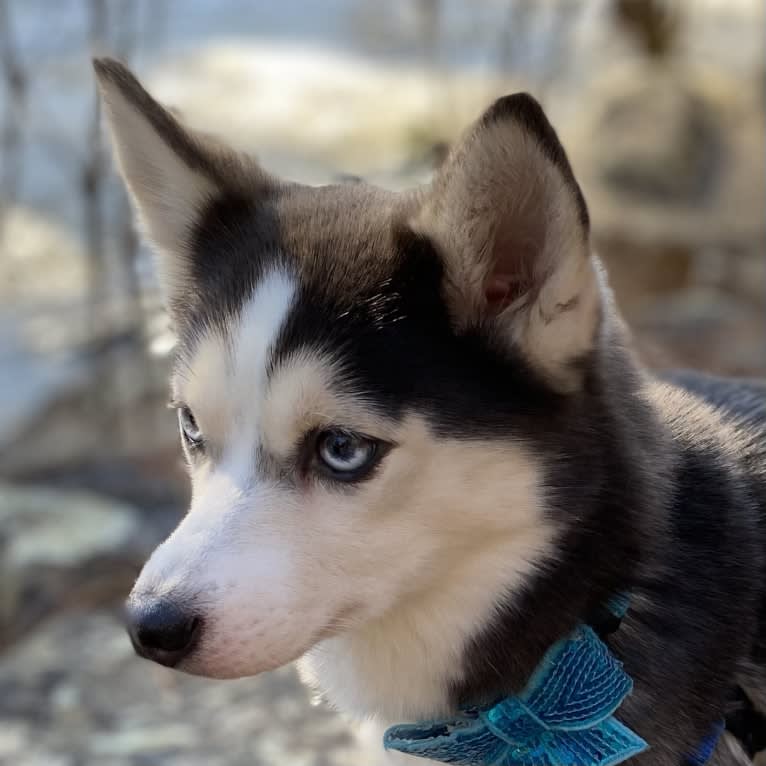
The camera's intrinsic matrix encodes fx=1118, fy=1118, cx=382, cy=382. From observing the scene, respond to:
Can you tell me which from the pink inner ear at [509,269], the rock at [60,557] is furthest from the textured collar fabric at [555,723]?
the rock at [60,557]

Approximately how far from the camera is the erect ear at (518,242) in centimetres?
149

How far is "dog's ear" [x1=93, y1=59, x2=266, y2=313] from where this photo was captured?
1.81 m

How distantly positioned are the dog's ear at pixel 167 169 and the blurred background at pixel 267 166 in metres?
0.37

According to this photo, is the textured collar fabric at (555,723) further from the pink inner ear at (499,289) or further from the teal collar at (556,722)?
the pink inner ear at (499,289)

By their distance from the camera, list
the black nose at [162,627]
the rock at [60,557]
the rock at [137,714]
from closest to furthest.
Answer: the black nose at [162,627] → the rock at [137,714] → the rock at [60,557]

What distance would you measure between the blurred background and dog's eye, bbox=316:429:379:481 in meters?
0.62

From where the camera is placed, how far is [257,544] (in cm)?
154

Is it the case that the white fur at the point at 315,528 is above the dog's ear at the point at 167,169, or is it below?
below

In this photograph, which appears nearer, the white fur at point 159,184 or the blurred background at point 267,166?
the white fur at point 159,184

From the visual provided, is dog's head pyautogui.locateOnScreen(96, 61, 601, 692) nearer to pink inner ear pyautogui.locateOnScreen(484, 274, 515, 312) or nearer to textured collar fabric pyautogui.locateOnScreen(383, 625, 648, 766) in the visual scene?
pink inner ear pyautogui.locateOnScreen(484, 274, 515, 312)

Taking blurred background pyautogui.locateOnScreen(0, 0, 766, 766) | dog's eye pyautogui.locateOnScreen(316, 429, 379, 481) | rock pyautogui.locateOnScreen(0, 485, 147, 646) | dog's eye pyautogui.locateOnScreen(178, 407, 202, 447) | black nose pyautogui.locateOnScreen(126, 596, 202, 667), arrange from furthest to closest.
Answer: rock pyautogui.locateOnScreen(0, 485, 147, 646) → blurred background pyautogui.locateOnScreen(0, 0, 766, 766) → dog's eye pyautogui.locateOnScreen(178, 407, 202, 447) → dog's eye pyautogui.locateOnScreen(316, 429, 379, 481) → black nose pyautogui.locateOnScreen(126, 596, 202, 667)

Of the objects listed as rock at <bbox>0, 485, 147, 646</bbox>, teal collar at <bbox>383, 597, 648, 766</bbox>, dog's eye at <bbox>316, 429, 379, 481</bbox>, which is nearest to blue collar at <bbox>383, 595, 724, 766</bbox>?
teal collar at <bbox>383, 597, 648, 766</bbox>

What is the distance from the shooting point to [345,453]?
5.25 ft

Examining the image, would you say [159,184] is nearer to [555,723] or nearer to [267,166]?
[267,166]
